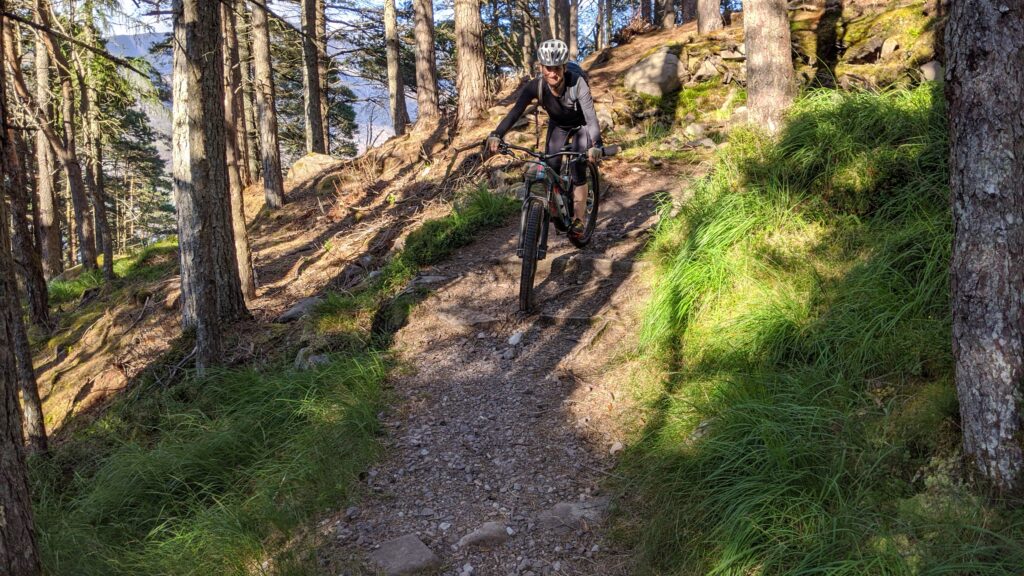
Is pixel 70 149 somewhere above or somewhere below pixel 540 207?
above

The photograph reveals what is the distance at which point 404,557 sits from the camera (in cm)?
354

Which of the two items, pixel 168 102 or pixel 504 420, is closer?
pixel 504 420

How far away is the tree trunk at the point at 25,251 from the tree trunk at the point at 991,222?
29.5ft

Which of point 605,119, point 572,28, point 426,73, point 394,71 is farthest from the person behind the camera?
point 572,28

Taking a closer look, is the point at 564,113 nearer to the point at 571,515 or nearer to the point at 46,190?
the point at 571,515

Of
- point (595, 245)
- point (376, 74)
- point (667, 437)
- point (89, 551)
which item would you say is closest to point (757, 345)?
point (667, 437)

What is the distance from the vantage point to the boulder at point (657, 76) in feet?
37.6

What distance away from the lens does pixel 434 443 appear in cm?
481

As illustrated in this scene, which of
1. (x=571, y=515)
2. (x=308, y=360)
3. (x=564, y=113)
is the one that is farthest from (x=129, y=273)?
(x=571, y=515)

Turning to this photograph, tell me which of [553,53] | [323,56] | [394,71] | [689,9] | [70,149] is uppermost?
[689,9]

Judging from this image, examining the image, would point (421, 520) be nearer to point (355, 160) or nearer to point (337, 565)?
point (337, 565)

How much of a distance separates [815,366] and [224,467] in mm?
4083

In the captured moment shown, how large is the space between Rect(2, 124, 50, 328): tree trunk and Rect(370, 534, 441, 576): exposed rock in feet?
22.7

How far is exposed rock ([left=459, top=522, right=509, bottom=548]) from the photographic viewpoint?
146 inches
